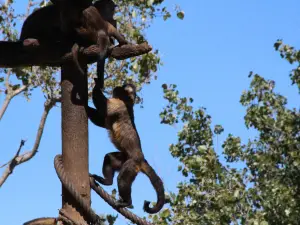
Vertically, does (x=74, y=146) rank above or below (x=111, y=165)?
below

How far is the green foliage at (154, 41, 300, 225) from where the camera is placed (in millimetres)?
8969

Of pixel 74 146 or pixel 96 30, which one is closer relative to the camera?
pixel 74 146

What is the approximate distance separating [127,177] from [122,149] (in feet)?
1.00

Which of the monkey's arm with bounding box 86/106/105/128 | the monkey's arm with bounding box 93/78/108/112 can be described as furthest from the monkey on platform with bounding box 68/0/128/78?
the monkey's arm with bounding box 86/106/105/128

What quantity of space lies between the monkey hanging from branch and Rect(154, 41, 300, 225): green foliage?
2.77 metres

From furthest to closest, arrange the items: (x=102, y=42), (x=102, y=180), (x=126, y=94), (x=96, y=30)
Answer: (x=126, y=94)
(x=102, y=180)
(x=96, y=30)
(x=102, y=42)

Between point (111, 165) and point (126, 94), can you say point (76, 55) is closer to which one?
point (111, 165)

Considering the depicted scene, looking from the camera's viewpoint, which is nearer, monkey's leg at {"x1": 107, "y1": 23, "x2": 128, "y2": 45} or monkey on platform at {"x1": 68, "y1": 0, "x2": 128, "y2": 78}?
monkey on platform at {"x1": 68, "y1": 0, "x2": 128, "y2": 78}

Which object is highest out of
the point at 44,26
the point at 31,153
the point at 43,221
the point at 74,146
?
the point at 31,153

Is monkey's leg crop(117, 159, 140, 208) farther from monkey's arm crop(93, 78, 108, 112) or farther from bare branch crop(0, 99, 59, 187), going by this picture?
bare branch crop(0, 99, 59, 187)

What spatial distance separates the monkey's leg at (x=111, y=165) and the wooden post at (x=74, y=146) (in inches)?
53.6

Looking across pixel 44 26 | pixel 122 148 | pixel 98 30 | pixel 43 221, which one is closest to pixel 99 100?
pixel 122 148

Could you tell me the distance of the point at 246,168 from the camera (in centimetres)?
1123

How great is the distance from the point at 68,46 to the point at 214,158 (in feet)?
17.5
